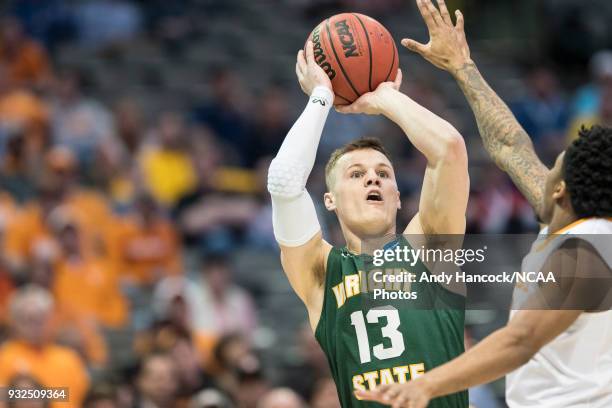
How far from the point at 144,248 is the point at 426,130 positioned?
6765mm

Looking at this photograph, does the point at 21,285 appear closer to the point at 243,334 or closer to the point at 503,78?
the point at 243,334

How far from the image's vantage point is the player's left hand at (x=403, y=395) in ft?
14.2

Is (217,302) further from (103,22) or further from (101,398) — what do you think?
(103,22)

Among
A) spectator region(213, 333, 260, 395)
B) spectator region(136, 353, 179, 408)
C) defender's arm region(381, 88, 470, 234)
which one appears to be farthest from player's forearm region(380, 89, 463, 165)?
spectator region(213, 333, 260, 395)

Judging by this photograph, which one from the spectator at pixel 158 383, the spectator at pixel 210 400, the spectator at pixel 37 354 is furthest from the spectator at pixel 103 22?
the spectator at pixel 210 400

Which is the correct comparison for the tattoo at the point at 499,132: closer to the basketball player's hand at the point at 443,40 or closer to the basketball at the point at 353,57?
the basketball player's hand at the point at 443,40

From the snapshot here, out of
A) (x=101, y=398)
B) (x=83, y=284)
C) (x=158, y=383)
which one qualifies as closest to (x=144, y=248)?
(x=83, y=284)

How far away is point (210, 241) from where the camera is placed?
12.1 metres

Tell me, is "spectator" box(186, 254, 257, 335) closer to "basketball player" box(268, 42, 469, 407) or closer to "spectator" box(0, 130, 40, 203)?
"spectator" box(0, 130, 40, 203)

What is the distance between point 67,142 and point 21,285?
285 centimetres

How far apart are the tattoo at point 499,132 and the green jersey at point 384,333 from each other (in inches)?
41.5

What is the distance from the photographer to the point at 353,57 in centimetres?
568

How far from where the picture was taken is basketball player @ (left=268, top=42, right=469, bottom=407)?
527 cm

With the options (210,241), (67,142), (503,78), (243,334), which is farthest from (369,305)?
(503,78)
